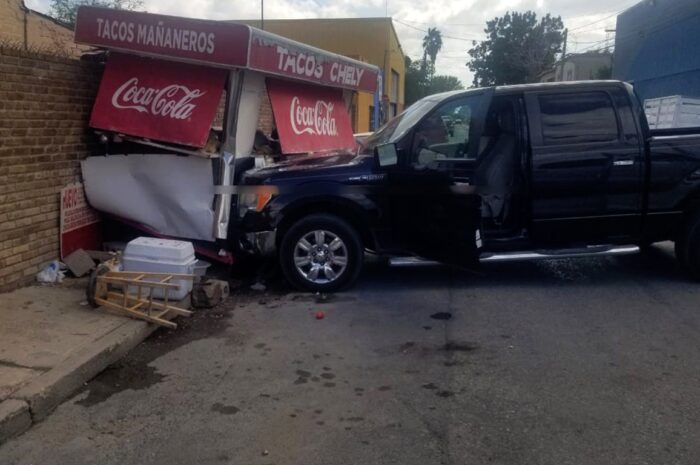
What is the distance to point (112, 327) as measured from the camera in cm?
567

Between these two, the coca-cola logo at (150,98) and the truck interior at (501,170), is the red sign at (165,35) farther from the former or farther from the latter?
the truck interior at (501,170)

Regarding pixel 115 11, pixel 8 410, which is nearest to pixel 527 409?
pixel 8 410

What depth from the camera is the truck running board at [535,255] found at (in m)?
7.12

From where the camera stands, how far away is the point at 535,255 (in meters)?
7.17

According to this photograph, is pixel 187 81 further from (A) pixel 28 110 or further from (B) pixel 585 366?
(B) pixel 585 366

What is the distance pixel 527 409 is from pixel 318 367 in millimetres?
1557

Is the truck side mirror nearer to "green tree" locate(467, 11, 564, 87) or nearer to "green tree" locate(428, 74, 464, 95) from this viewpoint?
"green tree" locate(467, 11, 564, 87)

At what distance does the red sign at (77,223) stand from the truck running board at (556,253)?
13.9ft

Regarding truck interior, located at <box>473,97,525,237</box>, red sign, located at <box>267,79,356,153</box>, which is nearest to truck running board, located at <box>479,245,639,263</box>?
truck interior, located at <box>473,97,525,237</box>

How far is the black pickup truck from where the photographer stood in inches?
278

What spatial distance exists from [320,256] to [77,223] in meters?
2.65

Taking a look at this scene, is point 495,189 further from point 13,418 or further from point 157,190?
point 13,418

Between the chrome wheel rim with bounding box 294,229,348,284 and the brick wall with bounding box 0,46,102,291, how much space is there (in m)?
2.50

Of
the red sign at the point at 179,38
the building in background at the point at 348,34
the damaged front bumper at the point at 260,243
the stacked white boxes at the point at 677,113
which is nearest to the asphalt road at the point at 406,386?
the damaged front bumper at the point at 260,243
